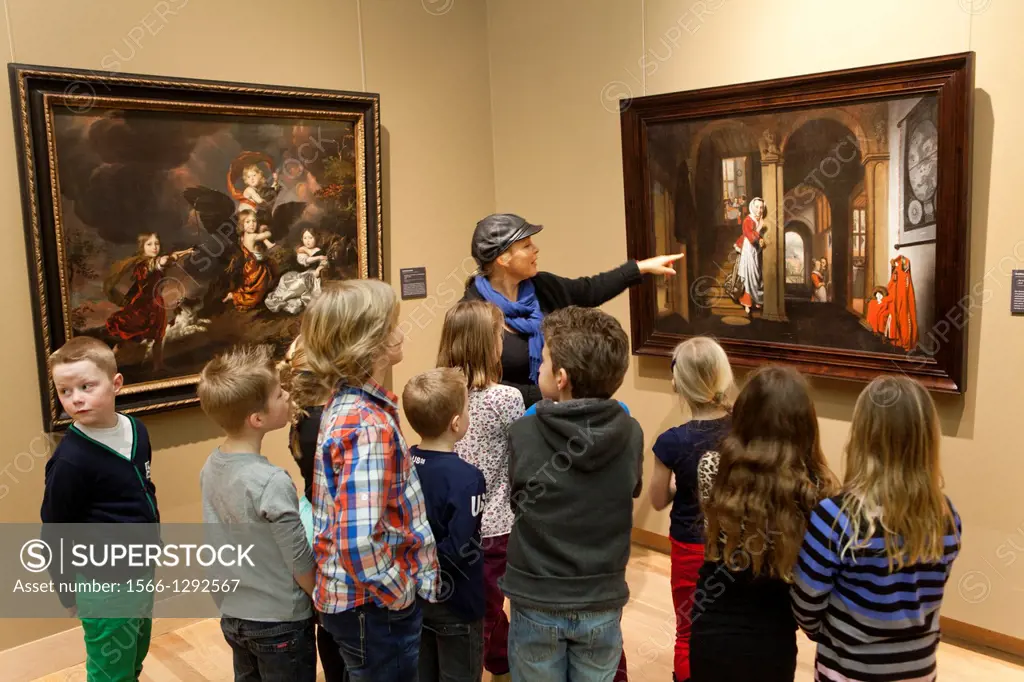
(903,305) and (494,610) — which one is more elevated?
(903,305)

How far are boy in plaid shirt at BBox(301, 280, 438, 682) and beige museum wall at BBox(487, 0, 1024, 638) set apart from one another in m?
2.49

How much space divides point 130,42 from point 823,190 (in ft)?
10.5

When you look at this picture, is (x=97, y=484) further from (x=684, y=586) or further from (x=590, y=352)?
(x=684, y=586)

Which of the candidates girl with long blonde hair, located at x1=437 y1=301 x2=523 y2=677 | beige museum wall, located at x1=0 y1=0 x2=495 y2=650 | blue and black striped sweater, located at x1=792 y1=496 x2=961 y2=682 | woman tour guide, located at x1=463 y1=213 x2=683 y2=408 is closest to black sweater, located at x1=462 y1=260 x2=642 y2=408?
woman tour guide, located at x1=463 y1=213 x2=683 y2=408

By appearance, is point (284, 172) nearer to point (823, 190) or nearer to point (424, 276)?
point (424, 276)

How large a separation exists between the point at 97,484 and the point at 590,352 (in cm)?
167

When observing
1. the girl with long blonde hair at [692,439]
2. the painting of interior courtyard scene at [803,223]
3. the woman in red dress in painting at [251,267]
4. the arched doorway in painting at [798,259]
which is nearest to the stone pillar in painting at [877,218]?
the painting of interior courtyard scene at [803,223]

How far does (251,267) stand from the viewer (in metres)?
4.23

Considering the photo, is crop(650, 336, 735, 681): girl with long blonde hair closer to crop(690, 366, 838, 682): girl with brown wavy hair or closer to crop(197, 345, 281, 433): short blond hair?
crop(690, 366, 838, 682): girl with brown wavy hair

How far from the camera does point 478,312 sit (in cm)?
296

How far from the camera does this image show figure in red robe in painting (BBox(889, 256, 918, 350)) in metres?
3.59

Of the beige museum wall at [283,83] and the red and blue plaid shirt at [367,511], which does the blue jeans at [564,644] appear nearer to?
the red and blue plaid shirt at [367,511]

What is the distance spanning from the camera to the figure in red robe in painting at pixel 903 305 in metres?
3.59

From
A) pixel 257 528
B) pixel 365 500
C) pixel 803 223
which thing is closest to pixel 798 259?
pixel 803 223
